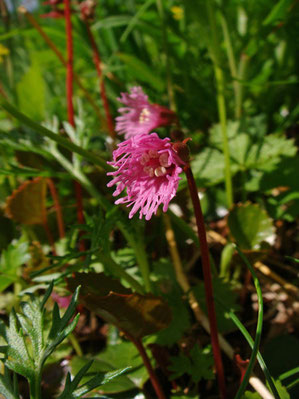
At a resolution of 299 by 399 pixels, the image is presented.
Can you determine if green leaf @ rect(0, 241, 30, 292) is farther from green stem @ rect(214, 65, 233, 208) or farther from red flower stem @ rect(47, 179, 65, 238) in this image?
green stem @ rect(214, 65, 233, 208)

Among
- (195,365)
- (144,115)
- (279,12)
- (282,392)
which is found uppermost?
(279,12)

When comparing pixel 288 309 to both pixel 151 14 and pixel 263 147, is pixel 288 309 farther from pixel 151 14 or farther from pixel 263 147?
pixel 151 14

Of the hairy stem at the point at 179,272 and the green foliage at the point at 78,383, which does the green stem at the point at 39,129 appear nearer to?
the hairy stem at the point at 179,272

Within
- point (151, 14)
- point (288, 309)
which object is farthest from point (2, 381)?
point (151, 14)

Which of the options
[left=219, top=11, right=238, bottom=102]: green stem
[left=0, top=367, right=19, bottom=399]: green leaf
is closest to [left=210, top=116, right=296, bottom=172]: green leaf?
[left=219, top=11, right=238, bottom=102]: green stem

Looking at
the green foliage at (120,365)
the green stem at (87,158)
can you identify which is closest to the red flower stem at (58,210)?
the green stem at (87,158)

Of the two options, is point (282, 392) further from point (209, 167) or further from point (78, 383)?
point (209, 167)

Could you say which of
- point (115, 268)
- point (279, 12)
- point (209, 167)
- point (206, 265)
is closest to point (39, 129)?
point (115, 268)
